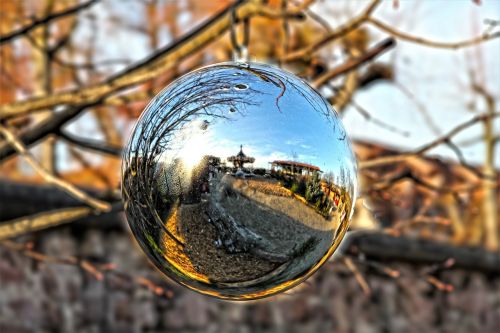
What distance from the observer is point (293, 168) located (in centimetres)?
115

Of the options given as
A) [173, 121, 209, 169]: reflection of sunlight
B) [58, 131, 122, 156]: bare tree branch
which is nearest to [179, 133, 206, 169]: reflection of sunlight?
[173, 121, 209, 169]: reflection of sunlight

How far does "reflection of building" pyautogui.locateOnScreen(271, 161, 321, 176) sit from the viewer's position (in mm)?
1129

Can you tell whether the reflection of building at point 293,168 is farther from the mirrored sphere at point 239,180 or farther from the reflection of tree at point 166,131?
the reflection of tree at point 166,131

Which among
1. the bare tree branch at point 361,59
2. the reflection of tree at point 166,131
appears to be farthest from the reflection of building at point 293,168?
the bare tree branch at point 361,59

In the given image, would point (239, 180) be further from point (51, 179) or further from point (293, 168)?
point (51, 179)

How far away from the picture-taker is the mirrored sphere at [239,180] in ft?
3.73

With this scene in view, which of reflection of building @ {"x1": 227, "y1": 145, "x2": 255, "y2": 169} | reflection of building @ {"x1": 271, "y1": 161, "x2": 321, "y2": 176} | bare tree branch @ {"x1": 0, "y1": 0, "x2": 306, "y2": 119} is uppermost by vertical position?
bare tree branch @ {"x1": 0, "y1": 0, "x2": 306, "y2": 119}

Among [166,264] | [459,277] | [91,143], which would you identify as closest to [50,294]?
[91,143]

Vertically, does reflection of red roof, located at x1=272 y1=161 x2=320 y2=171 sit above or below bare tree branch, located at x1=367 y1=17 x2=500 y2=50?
below

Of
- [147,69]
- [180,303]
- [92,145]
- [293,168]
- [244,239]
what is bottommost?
[180,303]

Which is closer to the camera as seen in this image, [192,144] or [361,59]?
[192,144]

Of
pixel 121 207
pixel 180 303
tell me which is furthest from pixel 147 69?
pixel 180 303

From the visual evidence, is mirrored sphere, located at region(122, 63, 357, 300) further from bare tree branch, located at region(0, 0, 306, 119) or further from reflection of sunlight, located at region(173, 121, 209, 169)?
bare tree branch, located at region(0, 0, 306, 119)

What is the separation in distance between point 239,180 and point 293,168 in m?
0.09
